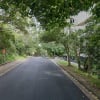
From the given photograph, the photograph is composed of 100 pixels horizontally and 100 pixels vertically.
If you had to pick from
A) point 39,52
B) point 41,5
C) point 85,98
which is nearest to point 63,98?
point 85,98

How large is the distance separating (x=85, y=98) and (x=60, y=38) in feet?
98.0

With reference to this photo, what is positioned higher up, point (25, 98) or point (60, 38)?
point (60, 38)

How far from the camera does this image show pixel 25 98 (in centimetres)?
1198

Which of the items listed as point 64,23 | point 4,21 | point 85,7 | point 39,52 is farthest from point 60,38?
point 39,52

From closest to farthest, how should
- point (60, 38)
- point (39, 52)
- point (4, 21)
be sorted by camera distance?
point (4, 21) < point (60, 38) < point (39, 52)

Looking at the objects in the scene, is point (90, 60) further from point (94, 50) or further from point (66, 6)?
point (66, 6)

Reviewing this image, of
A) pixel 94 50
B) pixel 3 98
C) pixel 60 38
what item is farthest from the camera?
pixel 60 38

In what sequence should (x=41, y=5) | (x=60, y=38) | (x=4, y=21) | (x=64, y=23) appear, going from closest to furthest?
(x=41, y=5)
(x=64, y=23)
(x=4, y=21)
(x=60, y=38)

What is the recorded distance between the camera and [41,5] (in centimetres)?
1280

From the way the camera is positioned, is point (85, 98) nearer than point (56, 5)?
Yes

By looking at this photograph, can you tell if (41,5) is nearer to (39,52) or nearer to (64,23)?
(64,23)

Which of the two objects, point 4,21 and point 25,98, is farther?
point 4,21

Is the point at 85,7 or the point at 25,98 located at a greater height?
the point at 85,7

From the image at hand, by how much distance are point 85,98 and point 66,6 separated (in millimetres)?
4129
